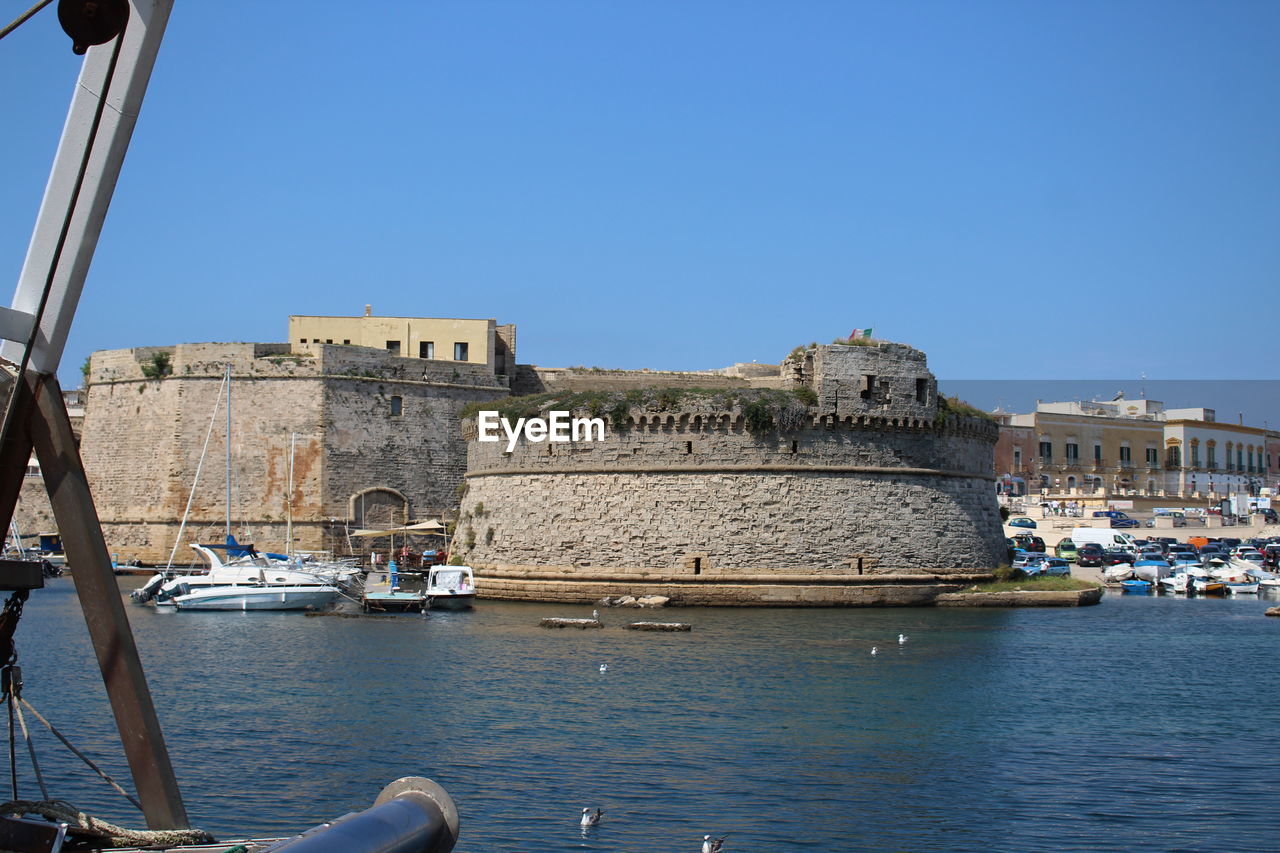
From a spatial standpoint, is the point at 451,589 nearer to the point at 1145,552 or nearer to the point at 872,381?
the point at 872,381

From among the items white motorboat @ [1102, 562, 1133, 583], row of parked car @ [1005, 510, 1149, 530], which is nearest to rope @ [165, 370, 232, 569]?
white motorboat @ [1102, 562, 1133, 583]

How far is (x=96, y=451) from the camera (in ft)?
120

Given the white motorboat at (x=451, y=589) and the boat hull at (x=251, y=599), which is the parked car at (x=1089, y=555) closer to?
the white motorboat at (x=451, y=589)

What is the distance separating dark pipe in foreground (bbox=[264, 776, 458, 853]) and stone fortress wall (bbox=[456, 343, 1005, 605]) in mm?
19173

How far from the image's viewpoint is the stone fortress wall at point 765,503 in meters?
23.8

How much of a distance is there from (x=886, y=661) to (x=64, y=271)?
46.5ft

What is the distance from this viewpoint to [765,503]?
24.0 meters

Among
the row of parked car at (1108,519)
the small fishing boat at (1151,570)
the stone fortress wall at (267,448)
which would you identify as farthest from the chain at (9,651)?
the row of parked car at (1108,519)

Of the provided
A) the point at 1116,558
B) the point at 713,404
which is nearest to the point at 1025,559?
the point at 1116,558

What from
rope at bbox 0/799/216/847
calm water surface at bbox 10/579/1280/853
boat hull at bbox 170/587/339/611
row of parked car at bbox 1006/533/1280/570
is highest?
row of parked car at bbox 1006/533/1280/570

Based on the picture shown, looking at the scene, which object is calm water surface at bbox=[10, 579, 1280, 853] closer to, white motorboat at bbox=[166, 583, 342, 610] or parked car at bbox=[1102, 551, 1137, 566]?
white motorboat at bbox=[166, 583, 342, 610]

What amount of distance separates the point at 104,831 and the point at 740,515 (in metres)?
19.6

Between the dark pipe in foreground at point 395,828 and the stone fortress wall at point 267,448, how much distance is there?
30546 mm

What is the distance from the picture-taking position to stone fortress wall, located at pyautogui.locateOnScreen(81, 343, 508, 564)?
113 feet
